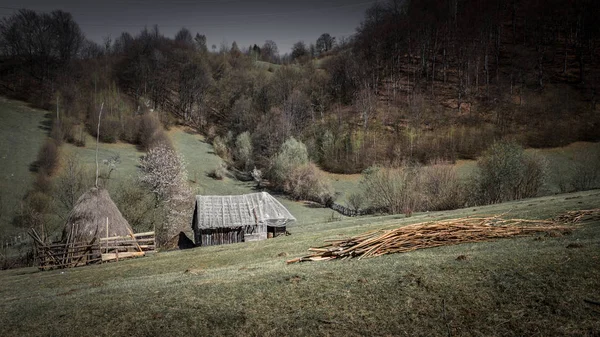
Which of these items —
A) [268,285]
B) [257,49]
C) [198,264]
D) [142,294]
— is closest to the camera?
[268,285]

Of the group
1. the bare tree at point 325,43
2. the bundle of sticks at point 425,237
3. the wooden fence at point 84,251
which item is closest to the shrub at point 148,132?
the wooden fence at point 84,251

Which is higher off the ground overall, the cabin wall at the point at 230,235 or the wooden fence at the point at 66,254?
the wooden fence at the point at 66,254

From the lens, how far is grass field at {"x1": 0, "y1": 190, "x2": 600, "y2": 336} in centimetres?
645

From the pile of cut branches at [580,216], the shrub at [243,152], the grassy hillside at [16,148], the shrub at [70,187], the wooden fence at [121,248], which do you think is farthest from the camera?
the shrub at [243,152]

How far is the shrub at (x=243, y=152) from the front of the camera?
93.4 meters

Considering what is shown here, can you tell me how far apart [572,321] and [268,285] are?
6.65 m

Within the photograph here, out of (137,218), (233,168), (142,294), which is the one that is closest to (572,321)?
(142,294)

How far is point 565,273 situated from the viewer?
294 inches

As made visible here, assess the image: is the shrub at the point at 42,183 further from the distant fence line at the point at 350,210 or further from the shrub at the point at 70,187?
the distant fence line at the point at 350,210

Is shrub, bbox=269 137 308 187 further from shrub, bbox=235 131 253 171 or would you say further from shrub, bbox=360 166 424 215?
shrub, bbox=360 166 424 215

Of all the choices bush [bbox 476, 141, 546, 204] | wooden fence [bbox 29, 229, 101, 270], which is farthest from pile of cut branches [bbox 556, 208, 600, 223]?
bush [bbox 476, 141, 546, 204]

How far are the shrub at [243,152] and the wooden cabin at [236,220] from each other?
161 feet

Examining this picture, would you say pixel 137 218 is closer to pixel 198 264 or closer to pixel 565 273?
pixel 198 264

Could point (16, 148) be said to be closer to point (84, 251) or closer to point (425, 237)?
point (84, 251)
